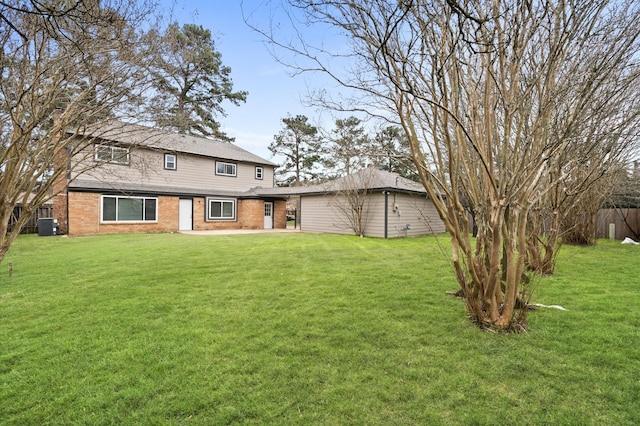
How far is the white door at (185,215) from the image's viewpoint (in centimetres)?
1709

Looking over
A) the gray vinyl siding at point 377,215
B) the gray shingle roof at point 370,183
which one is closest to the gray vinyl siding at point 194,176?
the gray vinyl siding at point 377,215

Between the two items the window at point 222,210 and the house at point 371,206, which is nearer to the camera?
the house at point 371,206

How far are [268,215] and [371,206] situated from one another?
7.81 meters

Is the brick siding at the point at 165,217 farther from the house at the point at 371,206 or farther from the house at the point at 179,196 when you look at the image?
the house at the point at 371,206

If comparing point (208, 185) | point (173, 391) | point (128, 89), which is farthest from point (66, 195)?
point (173, 391)

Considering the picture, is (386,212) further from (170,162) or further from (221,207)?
(170,162)

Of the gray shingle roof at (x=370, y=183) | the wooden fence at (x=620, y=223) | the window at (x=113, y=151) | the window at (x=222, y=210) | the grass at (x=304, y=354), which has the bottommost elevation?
the grass at (x=304, y=354)

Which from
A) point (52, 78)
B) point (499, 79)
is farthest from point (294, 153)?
point (499, 79)

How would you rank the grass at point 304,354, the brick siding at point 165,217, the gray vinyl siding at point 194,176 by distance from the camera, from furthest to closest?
1. the gray vinyl siding at point 194,176
2. the brick siding at point 165,217
3. the grass at point 304,354

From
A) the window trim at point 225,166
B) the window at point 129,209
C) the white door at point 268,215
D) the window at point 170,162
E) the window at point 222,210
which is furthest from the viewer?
the white door at point 268,215

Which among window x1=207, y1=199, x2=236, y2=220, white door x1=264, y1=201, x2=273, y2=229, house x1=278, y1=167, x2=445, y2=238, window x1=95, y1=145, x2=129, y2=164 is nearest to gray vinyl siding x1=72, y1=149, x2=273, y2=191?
window x1=207, y1=199, x2=236, y2=220

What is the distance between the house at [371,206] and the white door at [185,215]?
20.6 ft

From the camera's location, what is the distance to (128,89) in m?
4.03

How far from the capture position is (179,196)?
16891mm
